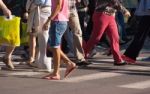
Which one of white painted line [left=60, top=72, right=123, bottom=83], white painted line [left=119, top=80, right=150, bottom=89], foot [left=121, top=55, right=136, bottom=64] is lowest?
foot [left=121, top=55, right=136, bottom=64]

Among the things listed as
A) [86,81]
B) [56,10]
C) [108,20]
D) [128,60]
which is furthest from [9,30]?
[128,60]

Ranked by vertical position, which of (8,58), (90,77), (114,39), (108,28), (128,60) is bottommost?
(128,60)

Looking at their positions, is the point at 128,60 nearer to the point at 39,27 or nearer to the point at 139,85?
the point at 39,27

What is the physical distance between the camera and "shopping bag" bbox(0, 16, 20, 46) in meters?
11.6

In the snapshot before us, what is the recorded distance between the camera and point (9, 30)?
1161 cm

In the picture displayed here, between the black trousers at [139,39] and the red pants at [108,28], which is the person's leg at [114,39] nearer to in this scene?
the red pants at [108,28]

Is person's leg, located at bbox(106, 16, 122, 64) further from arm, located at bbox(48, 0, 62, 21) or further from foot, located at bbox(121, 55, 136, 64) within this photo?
arm, located at bbox(48, 0, 62, 21)

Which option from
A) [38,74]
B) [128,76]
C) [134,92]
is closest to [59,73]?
[38,74]

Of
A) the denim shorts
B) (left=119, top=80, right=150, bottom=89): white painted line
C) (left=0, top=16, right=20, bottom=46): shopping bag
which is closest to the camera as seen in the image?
(left=119, top=80, right=150, bottom=89): white painted line

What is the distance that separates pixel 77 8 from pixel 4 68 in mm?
2650

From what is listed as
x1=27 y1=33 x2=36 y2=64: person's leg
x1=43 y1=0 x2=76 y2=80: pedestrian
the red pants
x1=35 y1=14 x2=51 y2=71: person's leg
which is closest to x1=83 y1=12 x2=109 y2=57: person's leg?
the red pants

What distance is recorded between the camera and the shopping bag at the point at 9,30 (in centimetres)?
1156

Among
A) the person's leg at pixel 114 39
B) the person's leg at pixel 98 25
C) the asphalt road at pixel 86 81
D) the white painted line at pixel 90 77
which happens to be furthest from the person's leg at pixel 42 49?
the person's leg at pixel 114 39

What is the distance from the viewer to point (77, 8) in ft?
46.0
